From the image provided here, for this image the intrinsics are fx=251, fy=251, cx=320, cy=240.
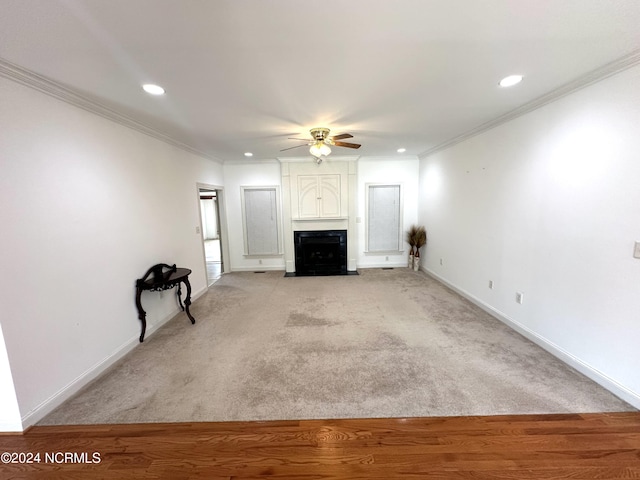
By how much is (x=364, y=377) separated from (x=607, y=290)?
2.10 metres

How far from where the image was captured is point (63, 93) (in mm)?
2047

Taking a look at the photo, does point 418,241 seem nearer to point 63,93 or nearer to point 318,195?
point 318,195

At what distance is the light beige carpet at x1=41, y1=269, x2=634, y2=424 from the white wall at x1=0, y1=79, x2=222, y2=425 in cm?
31

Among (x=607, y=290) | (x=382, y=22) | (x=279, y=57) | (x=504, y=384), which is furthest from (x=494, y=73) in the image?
(x=504, y=384)

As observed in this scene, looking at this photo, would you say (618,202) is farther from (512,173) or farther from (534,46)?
(534,46)

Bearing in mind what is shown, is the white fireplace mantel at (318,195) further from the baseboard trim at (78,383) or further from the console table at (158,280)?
the baseboard trim at (78,383)

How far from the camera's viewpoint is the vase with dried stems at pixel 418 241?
5.46 m

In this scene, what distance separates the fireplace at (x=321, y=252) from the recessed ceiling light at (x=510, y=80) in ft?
12.5

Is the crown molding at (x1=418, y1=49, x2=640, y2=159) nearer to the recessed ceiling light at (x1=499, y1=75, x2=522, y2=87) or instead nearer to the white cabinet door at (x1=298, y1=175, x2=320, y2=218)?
the recessed ceiling light at (x1=499, y1=75, x2=522, y2=87)

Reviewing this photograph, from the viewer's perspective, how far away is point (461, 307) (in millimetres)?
3682

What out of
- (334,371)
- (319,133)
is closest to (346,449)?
(334,371)

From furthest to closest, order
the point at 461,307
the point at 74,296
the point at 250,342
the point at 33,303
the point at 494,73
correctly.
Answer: the point at 461,307 → the point at 250,342 → the point at 74,296 → the point at 494,73 → the point at 33,303

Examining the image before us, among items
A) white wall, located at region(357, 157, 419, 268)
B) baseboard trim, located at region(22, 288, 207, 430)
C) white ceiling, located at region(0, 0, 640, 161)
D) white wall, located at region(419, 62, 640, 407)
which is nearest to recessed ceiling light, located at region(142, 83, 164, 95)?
white ceiling, located at region(0, 0, 640, 161)

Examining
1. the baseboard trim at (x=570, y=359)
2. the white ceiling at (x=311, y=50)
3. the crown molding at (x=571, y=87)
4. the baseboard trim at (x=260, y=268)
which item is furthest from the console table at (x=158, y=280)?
the crown molding at (x=571, y=87)
